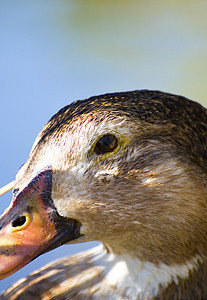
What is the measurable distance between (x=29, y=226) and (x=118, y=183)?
0.17 metres

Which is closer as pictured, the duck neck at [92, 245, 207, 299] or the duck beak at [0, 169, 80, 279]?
the duck beak at [0, 169, 80, 279]

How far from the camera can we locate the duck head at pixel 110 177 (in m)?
0.73

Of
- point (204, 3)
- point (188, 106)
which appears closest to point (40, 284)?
point (188, 106)

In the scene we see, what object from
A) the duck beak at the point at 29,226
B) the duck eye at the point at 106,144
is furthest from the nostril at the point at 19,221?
the duck eye at the point at 106,144

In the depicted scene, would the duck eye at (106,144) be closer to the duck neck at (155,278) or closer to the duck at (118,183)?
the duck at (118,183)

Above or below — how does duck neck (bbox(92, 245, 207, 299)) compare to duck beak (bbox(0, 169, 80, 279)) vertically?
below

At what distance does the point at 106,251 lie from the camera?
94 centimetres

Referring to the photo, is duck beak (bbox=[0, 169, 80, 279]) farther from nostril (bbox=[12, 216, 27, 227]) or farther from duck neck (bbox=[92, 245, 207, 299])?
duck neck (bbox=[92, 245, 207, 299])

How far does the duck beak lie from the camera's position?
2.34ft

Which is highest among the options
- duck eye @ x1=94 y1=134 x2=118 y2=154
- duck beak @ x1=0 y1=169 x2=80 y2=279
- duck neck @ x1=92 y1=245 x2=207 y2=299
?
duck eye @ x1=94 y1=134 x2=118 y2=154

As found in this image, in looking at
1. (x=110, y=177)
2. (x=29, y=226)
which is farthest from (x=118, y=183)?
(x=29, y=226)

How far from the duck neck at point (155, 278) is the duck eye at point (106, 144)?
26 centimetres

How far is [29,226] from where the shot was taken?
72 cm

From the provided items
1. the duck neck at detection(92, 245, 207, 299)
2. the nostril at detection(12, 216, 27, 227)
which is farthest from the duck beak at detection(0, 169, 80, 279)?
the duck neck at detection(92, 245, 207, 299)
